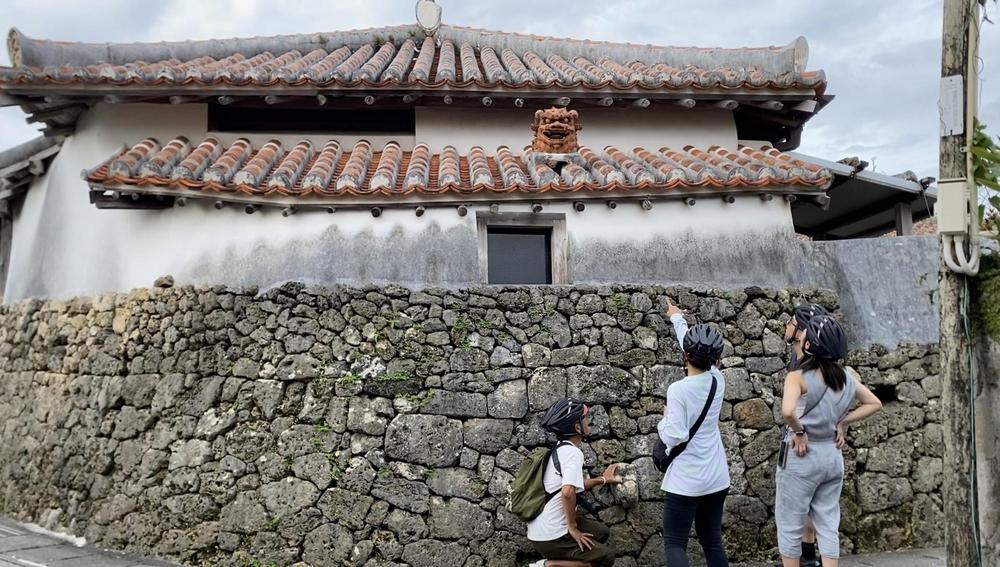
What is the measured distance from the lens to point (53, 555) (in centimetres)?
624

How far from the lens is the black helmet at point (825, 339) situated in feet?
15.3

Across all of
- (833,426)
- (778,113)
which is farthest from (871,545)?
(778,113)

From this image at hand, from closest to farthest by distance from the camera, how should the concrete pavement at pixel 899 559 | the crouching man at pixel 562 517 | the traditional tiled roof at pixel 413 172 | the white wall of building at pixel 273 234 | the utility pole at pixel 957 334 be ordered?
the utility pole at pixel 957 334 → the crouching man at pixel 562 517 → the concrete pavement at pixel 899 559 → the traditional tiled roof at pixel 413 172 → the white wall of building at pixel 273 234

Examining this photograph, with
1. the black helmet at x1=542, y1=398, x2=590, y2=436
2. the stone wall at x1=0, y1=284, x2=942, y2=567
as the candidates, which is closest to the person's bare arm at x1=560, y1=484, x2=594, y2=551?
the black helmet at x1=542, y1=398, x2=590, y2=436

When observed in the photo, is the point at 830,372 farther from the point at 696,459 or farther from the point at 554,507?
the point at 554,507

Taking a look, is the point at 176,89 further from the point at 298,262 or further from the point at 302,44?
the point at 302,44

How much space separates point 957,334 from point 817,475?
1207 millimetres

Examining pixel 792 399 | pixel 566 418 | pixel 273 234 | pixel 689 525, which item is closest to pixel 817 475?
pixel 792 399

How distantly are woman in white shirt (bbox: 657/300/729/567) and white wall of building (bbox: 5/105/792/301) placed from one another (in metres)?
1.86

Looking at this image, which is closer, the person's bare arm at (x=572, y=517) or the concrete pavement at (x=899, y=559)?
the person's bare arm at (x=572, y=517)

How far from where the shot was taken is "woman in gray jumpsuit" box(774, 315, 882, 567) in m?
4.70

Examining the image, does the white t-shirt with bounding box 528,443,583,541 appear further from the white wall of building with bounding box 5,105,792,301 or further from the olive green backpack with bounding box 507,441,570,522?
the white wall of building with bounding box 5,105,792,301

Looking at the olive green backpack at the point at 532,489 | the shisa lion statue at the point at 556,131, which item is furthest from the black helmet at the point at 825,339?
the shisa lion statue at the point at 556,131

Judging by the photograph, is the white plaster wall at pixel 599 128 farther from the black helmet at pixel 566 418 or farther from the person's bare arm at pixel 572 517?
the person's bare arm at pixel 572 517
